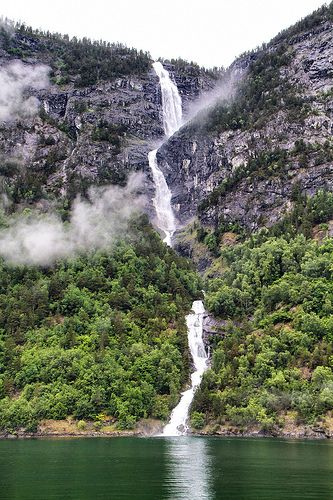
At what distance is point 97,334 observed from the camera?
464 feet

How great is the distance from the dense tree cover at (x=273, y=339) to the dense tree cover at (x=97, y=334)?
39.8 feet

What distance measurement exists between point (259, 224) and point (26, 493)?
165256 mm

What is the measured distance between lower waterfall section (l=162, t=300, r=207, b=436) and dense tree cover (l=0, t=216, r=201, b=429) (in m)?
2.98

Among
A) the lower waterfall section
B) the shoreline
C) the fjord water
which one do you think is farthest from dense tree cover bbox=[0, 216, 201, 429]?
the fjord water

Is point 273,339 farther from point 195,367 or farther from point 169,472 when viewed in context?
point 169,472

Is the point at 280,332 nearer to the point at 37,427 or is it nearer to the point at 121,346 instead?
the point at 121,346

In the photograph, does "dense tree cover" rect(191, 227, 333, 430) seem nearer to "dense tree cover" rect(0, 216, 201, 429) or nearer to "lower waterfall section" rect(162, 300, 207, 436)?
"lower waterfall section" rect(162, 300, 207, 436)

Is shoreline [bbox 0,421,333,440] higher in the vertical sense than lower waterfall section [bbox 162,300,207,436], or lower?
lower

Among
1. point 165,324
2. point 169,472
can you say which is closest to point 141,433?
point 165,324

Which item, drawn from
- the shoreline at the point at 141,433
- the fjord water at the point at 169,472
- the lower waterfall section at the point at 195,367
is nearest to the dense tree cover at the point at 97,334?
the shoreline at the point at 141,433

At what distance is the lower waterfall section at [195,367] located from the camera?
118 m

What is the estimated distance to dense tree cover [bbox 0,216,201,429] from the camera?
392 ft

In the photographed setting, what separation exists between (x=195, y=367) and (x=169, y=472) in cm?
8753

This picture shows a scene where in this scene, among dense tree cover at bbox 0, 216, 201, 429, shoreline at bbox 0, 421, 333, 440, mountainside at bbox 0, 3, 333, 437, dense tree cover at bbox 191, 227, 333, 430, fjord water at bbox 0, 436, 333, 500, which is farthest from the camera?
dense tree cover at bbox 0, 216, 201, 429
